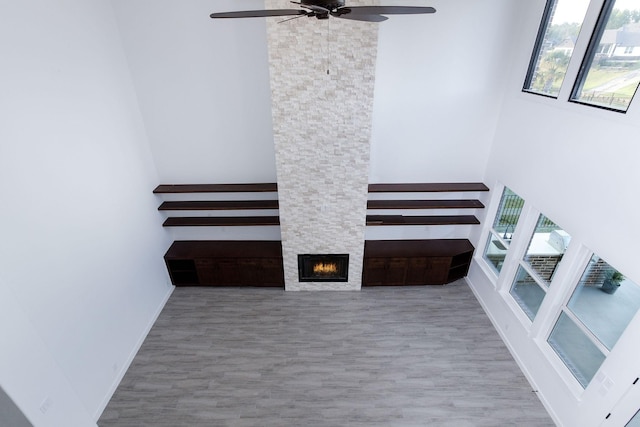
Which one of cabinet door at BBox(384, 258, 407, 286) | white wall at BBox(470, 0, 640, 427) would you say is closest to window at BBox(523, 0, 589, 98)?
white wall at BBox(470, 0, 640, 427)

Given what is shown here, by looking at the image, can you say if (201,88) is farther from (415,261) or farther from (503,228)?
(503,228)

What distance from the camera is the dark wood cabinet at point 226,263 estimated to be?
200 inches

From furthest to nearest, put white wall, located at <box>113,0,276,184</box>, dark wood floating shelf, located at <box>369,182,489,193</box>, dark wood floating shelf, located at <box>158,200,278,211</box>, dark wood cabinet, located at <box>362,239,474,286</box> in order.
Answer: dark wood cabinet, located at <box>362,239,474,286</box>, dark wood floating shelf, located at <box>158,200,278,211</box>, dark wood floating shelf, located at <box>369,182,489,193</box>, white wall, located at <box>113,0,276,184</box>

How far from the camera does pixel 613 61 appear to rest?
9.49 feet

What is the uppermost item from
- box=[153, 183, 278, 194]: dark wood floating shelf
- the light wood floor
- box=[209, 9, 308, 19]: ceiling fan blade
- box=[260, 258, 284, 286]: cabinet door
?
box=[209, 9, 308, 19]: ceiling fan blade

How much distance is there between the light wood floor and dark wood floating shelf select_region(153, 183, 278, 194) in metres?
1.74

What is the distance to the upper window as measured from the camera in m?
2.71

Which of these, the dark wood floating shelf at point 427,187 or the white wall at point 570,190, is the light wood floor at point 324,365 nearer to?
the white wall at point 570,190

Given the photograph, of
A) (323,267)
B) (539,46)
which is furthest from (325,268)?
(539,46)

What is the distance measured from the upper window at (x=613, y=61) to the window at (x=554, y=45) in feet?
0.99

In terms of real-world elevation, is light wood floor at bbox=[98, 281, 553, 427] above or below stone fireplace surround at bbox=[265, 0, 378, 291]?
below

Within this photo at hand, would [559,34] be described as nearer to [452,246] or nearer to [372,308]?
[452,246]

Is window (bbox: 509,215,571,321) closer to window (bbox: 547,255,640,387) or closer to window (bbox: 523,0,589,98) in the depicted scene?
window (bbox: 547,255,640,387)

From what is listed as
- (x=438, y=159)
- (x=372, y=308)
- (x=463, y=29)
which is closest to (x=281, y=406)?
(x=372, y=308)
